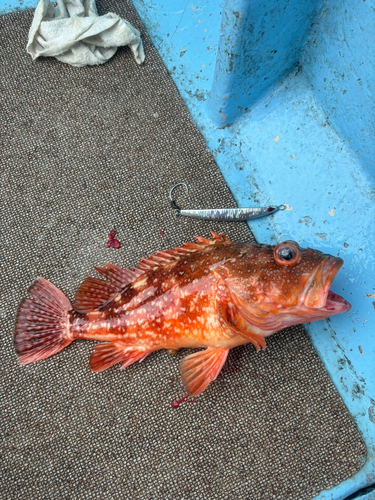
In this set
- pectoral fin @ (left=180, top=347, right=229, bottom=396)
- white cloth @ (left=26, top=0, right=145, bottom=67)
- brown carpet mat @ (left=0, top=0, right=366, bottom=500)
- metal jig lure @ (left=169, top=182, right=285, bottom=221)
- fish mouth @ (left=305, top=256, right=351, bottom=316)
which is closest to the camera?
fish mouth @ (left=305, top=256, right=351, bottom=316)

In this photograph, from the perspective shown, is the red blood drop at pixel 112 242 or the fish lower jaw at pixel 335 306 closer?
the fish lower jaw at pixel 335 306

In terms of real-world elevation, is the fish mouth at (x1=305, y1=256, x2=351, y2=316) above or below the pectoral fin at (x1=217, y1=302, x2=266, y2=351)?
above

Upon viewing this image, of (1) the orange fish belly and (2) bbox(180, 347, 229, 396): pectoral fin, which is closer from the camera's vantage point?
(1) the orange fish belly

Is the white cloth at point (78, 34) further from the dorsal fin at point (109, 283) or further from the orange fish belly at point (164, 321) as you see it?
the orange fish belly at point (164, 321)

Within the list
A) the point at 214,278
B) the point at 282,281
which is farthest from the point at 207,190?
the point at 282,281

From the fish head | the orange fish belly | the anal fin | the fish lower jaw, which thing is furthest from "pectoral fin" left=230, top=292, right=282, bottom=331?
the anal fin

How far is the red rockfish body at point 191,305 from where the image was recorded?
1.79 m

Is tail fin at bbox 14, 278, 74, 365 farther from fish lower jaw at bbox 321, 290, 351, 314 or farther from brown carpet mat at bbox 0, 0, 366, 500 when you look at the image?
fish lower jaw at bbox 321, 290, 351, 314

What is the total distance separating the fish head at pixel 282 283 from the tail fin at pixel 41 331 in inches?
39.4

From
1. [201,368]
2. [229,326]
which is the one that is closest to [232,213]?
[229,326]

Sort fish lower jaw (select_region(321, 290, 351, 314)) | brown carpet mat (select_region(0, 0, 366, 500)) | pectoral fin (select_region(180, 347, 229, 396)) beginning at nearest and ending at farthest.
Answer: fish lower jaw (select_region(321, 290, 351, 314))
pectoral fin (select_region(180, 347, 229, 396))
brown carpet mat (select_region(0, 0, 366, 500))

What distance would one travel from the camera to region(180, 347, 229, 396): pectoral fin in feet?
6.70

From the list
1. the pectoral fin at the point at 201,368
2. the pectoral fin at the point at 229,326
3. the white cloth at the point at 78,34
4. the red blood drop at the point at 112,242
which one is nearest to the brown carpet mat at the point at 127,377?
the red blood drop at the point at 112,242

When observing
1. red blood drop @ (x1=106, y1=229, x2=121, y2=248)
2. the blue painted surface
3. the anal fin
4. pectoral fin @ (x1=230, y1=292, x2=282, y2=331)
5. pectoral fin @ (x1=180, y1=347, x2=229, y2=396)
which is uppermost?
the blue painted surface
